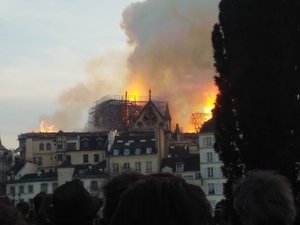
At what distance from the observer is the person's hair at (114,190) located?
17.4 ft

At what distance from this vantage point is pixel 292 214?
500 cm

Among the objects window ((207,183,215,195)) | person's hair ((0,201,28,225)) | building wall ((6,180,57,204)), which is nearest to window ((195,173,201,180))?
window ((207,183,215,195))

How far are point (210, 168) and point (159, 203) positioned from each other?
85.9m

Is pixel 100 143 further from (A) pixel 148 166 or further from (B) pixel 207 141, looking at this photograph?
(B) pixel 207 141

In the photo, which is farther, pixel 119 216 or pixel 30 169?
pixel 30 169

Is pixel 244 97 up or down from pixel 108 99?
down

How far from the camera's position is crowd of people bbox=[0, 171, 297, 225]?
10.2ft

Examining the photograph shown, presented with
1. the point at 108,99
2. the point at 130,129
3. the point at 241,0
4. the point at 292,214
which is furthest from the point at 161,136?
Result: the point at 292,214

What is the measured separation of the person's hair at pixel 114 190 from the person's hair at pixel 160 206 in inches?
79.1

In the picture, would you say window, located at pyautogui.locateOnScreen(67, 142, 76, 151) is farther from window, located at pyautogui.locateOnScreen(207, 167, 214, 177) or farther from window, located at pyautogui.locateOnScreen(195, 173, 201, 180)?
window, located at pyautogui.locateOnScreen(207, 167, 214, 177)

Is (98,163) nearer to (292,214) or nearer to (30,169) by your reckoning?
(30,169)

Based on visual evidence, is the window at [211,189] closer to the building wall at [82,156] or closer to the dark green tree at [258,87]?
the building wall at [82,156]

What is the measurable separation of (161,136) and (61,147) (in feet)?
72.1

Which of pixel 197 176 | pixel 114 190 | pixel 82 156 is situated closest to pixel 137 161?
pixel 197 176
